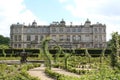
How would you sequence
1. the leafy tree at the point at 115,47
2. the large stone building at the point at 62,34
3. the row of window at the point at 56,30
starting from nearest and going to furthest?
the leafy tree at the point at 115,47
the large stone building at the point at 62,34
the row of window at the point at 56,30

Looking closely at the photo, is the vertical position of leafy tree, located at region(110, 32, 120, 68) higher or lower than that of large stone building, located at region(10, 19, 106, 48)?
lower

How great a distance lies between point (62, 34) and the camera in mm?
82812

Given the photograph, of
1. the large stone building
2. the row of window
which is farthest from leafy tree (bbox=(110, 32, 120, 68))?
the row of window

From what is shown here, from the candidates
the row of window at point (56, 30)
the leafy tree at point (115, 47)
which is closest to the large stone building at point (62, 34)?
the row of window at point (56, 30)

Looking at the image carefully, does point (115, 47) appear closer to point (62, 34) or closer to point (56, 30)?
point (56, 30)

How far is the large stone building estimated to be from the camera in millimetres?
82188

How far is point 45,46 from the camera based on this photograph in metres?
18.8

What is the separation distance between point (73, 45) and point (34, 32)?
9.42m

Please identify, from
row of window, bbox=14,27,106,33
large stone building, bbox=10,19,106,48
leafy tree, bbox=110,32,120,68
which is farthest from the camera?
row of window, bbox=14,27,106,33

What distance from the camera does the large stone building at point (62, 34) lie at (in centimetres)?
8219

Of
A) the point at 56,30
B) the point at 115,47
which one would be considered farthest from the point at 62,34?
the point at 115,47

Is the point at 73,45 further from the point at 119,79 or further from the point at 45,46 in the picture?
the point at 119,79

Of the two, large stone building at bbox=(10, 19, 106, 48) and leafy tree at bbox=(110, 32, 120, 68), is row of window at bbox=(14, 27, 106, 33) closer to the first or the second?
large stone building at bbox=(10, 19, 106, 48)

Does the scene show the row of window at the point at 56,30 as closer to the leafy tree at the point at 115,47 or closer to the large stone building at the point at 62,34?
the large stone building at the point at 62,34
